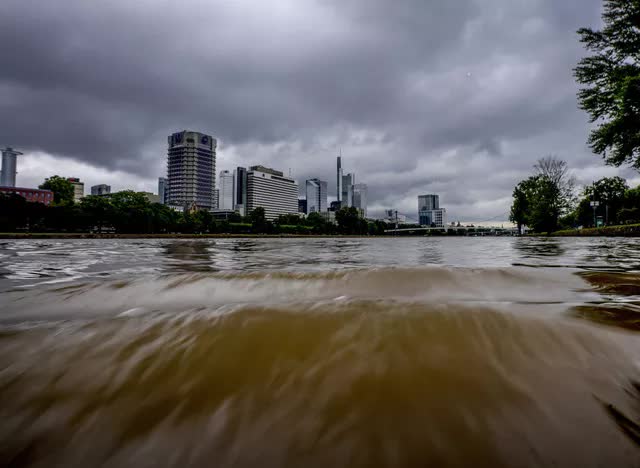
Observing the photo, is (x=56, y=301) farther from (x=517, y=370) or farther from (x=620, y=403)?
(x=620, y=403)

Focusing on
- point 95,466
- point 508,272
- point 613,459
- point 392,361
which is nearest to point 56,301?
point 95,466

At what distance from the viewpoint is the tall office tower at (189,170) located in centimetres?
17412

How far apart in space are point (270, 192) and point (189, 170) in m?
48.9

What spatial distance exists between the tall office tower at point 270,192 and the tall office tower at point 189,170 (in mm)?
27614

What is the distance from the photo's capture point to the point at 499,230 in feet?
575

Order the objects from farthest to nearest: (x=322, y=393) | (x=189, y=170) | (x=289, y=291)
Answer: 1. (x=189, y=170)
2. (x=289, y=291)
3. (x=322, y=393)

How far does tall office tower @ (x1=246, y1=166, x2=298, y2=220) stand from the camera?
557 feet

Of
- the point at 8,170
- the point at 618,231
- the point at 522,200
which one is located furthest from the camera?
the point at 8,170

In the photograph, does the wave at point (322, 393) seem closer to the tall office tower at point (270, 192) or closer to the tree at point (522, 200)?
the tree at point (522, 200)

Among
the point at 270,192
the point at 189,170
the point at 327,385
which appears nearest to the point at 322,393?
the point at 327,385

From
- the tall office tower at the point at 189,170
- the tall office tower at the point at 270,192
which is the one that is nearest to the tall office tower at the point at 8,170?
the tall office tower at the point at 189,170

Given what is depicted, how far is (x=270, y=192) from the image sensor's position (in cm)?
17612

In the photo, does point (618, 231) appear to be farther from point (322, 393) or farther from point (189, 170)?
point (189, 170)

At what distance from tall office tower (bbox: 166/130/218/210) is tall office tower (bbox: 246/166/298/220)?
90.6 feet
